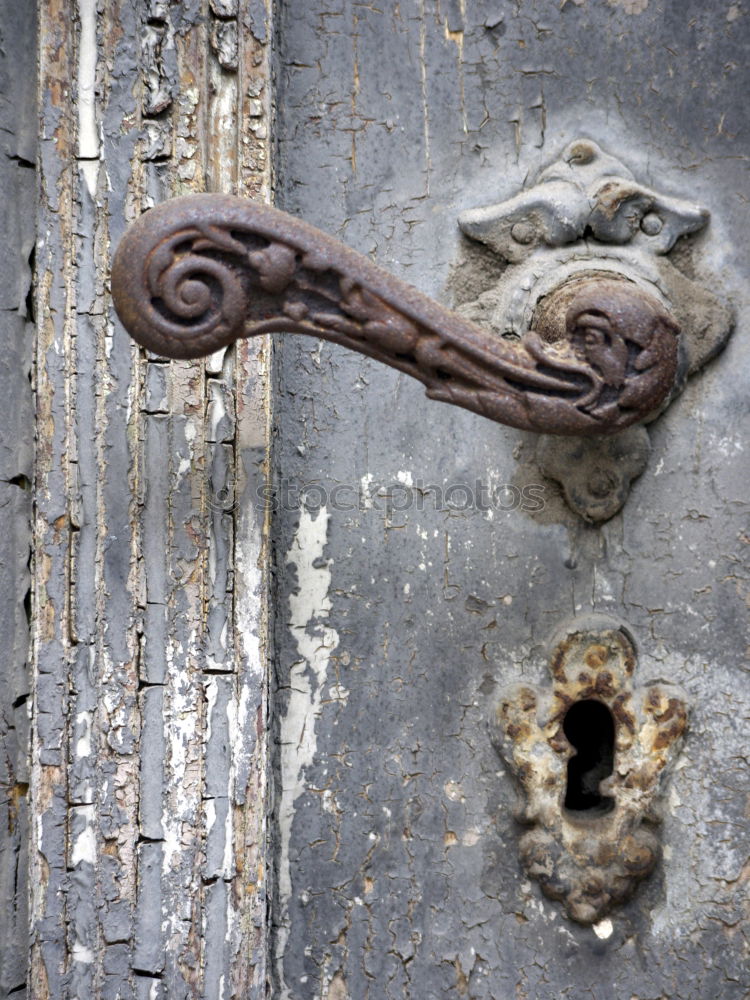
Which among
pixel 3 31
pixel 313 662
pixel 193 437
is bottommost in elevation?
pixel 313 662

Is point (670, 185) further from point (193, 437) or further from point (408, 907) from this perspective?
point (408, 907)

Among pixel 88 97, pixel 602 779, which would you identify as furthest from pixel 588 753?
pixel 88 97

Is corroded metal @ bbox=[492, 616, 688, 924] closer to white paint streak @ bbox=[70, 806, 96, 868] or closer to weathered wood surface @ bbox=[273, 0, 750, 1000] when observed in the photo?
weathered wood surface @ bbox=[273, 0, 750, 1000]

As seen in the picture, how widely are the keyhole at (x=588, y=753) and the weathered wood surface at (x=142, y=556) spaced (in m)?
0.23

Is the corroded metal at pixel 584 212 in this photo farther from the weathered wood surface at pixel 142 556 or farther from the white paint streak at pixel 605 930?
the white paint streak at pixel 605 930

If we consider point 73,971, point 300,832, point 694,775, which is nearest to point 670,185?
point 694,775

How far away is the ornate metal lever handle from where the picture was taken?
0.59m

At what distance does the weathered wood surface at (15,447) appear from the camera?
0.75 m

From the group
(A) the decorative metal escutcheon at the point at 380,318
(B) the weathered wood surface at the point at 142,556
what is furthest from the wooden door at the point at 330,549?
(A) the decorative metal escutcheon at the point at 380,318

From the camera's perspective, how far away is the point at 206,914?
2.27 ft

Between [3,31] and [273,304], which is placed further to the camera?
[3,31]

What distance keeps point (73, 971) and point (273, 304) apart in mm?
471

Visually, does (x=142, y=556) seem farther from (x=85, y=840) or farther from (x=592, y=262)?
(x=592, y=262)

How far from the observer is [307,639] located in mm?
758
